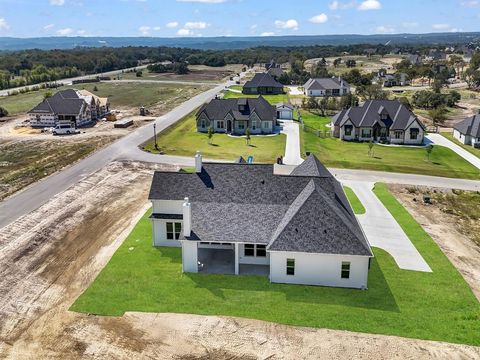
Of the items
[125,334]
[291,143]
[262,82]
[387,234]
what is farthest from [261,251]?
[262,82]

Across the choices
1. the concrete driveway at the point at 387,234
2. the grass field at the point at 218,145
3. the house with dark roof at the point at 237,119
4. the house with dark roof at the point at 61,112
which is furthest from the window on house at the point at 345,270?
the house with dark roof at the point at 61,112

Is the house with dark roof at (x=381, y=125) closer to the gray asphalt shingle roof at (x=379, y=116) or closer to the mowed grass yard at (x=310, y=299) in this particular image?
the gray asphalt shingle roof at (x=379, y=116)

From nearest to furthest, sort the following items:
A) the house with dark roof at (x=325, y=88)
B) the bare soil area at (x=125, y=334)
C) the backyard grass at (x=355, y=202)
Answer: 1. the bare soil area at (x=125, y=334)
2. the backyard grass at (x=355, y=202)
3. the house with dark roof at (x=325, y=88)

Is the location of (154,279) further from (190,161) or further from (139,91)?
(139,91)

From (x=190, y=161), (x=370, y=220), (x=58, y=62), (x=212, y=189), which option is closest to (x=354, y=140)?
(x=190, y=161)

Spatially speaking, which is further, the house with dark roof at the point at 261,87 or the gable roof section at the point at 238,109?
the house with dark roof at the point at 261,87

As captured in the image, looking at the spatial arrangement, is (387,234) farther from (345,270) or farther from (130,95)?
(130,95)

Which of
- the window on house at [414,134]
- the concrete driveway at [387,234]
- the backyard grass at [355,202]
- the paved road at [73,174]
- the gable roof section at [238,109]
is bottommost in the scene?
the concrete driveway at [387,234]
